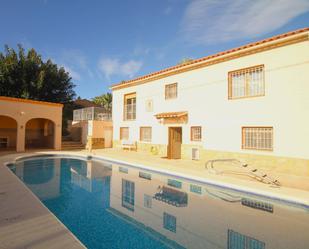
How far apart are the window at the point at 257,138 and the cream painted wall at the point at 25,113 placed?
1816cm

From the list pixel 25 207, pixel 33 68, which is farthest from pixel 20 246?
pixel 33 68

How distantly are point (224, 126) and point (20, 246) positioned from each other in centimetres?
1264

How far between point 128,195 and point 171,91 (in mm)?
11183

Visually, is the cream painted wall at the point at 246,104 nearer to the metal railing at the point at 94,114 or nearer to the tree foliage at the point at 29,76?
the metal railing at the point at 94,114

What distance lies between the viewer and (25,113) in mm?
19266

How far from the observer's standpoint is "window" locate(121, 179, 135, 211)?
796 cm

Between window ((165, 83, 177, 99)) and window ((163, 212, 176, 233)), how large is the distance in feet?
40.1

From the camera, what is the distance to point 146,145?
66.0ft

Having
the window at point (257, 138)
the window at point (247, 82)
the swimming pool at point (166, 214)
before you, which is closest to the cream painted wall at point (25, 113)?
the swimming pool at point (166, 214)

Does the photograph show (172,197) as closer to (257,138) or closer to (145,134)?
(257,138)

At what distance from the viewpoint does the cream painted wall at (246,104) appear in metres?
11.0

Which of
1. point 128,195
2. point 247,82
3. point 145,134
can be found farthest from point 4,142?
point 247,82

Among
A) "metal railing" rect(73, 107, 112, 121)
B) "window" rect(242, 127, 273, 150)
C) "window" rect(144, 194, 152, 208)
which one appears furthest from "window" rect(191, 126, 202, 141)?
"metal railing" rect(73, 107, 112, 121)

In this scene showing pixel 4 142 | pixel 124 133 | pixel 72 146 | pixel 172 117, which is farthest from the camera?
pixel 72 146
